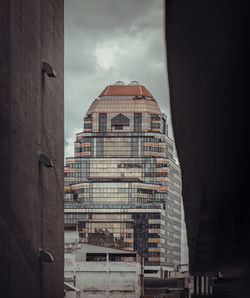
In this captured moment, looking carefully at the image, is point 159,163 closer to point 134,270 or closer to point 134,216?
point 134,216

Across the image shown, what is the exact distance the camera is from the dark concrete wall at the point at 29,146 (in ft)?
62.1

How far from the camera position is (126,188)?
17725 cm

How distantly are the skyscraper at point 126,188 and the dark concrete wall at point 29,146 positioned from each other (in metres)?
137

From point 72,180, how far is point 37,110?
534ft

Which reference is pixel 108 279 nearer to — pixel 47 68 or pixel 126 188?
pixel 47 68

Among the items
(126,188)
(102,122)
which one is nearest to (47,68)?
(126,188)

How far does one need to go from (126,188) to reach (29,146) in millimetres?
155452

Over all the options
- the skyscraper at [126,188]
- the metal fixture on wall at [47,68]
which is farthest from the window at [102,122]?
the metal fixture on wall at [47,68]

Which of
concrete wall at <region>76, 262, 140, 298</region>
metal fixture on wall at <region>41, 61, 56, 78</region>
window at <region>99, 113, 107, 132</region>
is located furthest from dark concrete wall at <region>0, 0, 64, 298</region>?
window at <region>99, 113, 107, 132</region>

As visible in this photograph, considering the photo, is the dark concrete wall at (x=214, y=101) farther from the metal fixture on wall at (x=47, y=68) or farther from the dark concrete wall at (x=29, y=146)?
the metal fixture on wall at (x=47, y=68)

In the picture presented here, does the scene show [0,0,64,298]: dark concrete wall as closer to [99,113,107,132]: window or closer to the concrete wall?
A: the concrete wall

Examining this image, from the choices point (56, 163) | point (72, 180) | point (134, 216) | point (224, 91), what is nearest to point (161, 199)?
point (134, 216)

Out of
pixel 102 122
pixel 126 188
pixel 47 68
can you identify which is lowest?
pixel 126 188

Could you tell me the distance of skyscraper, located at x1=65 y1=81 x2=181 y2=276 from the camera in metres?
170
